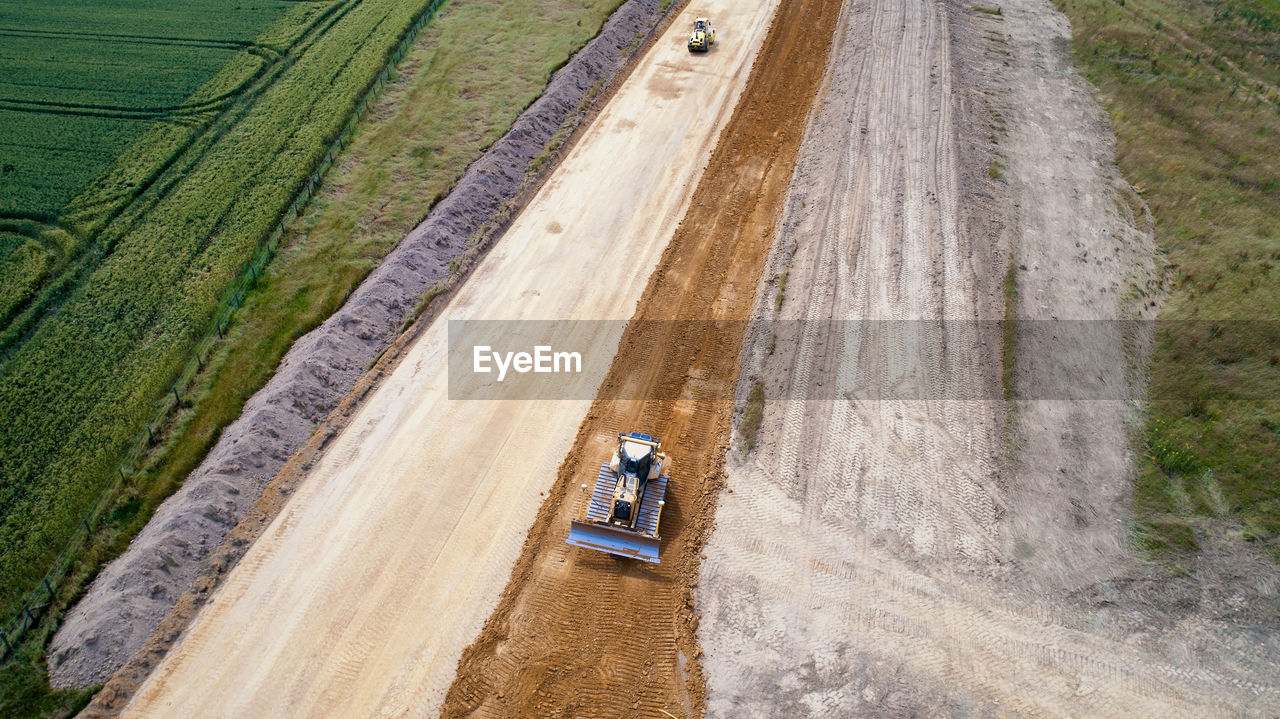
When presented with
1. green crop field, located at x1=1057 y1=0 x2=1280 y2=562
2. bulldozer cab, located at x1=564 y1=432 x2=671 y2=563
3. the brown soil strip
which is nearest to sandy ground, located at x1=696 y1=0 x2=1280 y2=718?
green crop field, located at x1=1057 y1=0 x2=1280 y2=562

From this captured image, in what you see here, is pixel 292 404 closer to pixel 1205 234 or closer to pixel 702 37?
pixel 702 37

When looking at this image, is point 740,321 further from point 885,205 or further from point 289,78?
point 289,78

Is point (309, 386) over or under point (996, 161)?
under

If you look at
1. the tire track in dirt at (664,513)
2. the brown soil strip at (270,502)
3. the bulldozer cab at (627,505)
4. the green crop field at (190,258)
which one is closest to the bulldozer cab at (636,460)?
the bulldozer cab at (627,505)

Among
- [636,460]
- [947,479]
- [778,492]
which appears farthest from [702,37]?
[947,479]

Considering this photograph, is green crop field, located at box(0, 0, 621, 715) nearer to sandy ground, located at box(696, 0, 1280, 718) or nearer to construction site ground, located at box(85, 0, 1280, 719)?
construction site ground, located at box(85, 0, 1280, 719)

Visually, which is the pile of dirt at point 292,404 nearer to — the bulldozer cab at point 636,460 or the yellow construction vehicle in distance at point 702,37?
the yellow construction vehicle in distance at point 702,37

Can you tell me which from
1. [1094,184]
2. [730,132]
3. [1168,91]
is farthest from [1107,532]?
[1168,91]
